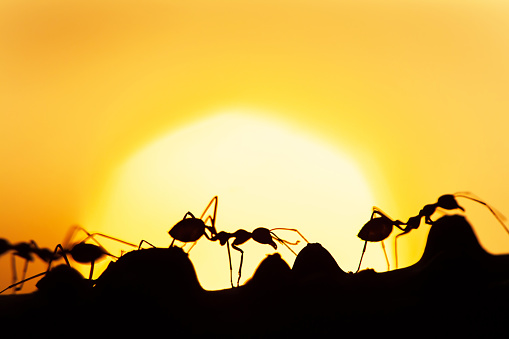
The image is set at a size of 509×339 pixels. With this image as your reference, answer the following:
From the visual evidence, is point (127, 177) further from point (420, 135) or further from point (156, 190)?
point (420, 135)

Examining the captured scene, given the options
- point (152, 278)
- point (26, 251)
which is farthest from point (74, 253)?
point (152, 278)

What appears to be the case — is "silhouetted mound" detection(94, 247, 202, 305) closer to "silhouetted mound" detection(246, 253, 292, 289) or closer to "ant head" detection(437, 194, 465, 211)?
"silhouetted mound" detection(246, 253, 292, 289)

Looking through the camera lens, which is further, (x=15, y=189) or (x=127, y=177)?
(x=127, y=177)

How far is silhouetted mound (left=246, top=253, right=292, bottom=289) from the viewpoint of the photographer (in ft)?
1.48

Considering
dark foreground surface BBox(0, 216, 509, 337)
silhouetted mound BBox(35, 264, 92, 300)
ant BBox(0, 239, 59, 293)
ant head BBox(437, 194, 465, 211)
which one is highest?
ant head BBox(437, 194, 465, 211)

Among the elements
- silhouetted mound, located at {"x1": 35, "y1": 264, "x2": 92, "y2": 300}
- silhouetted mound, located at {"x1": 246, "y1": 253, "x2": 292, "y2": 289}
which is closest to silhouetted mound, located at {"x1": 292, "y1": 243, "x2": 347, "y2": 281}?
silhouetted mound, located at {"x1": 246, "y1": 253, "x2": 292, "y2": 289}

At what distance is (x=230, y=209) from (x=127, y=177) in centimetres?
22

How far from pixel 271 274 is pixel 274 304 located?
0.03 metres

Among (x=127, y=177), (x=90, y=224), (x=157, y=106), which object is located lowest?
(x=90, y=224)

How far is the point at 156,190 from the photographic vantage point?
3.47ft

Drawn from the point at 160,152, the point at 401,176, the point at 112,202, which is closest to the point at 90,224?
the point at 112,202

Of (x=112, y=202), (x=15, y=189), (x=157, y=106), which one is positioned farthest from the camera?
(x=157, y=106)

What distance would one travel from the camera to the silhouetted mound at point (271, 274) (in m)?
0.45

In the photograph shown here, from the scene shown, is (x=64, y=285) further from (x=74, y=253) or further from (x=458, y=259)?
(x=458, y=259)
